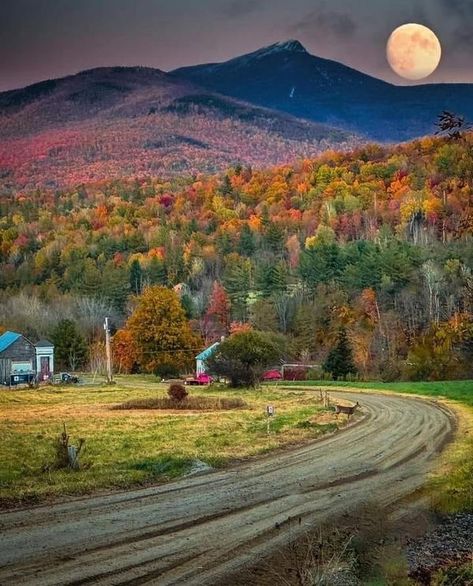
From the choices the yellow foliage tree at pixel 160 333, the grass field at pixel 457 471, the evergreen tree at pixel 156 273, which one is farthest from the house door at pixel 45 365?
the evergreen tree at pixel 156 273

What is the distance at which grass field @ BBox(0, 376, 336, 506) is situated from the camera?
18.5 meters

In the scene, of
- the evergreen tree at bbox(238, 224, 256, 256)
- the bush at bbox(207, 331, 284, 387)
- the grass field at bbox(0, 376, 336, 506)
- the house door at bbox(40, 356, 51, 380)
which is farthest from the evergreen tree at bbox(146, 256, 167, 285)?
the grass field at bbox(0, 376, 336, 506)

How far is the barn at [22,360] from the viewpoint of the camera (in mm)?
76375

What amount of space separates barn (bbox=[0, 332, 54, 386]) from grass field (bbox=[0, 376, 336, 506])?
2930 cm

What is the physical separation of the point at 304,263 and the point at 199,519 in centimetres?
10292

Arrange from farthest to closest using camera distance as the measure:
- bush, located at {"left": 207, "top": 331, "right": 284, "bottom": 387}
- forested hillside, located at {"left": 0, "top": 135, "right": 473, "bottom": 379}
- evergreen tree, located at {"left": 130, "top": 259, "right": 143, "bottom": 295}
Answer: evergreen tree, located at {"left": 130, "top": 259, "right": 143, "bottom": 295} → forested hillside, located at {"left": 0, "top": 135, "right": 473, "bottom": 379} → bush, located at {"left": 207, "top": 331, "right": 284, "bottom": 387}

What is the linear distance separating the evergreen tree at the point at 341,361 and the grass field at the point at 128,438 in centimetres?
2302

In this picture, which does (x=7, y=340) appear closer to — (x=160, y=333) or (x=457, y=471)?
(x=160, y=333)

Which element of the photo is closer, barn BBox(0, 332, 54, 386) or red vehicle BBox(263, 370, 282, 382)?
red vehicle BBox(263, 370, 282, 382)

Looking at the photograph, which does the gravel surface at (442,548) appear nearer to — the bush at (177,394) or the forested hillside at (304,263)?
the bush at (177,394)

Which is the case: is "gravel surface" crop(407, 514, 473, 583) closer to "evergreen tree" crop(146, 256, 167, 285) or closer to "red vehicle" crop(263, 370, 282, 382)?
"red vehicle" crop(263, 370, 282, 382)

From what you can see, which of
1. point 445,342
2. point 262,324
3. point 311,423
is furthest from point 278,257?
point 311,423

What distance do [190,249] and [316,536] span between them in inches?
5710

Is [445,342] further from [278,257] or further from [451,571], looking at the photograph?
[278,257]
